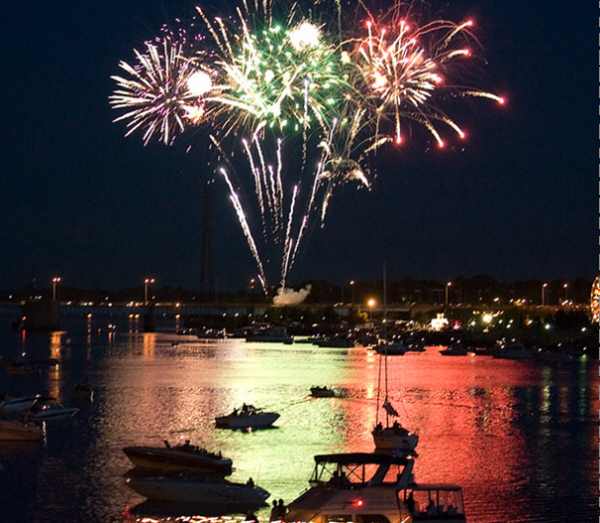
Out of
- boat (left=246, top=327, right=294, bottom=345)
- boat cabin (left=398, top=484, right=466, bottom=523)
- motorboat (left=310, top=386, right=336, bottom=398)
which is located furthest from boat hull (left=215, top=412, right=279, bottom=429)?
boat (left=246, top=327, right=294, bottom=345)

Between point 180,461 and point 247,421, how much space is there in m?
8.61

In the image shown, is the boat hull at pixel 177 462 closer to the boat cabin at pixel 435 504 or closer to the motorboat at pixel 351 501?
the motorboat at pixel 351 501

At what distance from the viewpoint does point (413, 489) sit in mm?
14820

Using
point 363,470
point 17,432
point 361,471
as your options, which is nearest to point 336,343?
point 17,432

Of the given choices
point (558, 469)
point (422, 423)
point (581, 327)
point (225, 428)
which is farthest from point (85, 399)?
point (581, 327)

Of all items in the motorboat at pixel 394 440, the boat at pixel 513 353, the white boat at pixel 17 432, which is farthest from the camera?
the boat at pixel 513 353

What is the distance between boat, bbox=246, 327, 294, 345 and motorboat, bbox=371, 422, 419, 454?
216 ft

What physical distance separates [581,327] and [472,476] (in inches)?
2470

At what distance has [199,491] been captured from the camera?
1833 centimetres

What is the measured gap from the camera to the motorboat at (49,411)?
1183 inches

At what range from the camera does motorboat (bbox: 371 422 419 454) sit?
2391 cm

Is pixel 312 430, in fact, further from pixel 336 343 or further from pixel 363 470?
pixel 336 343

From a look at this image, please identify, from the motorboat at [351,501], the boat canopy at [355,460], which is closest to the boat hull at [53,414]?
the boat canopy at [355,460]

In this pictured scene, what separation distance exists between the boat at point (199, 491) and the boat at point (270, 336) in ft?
234
